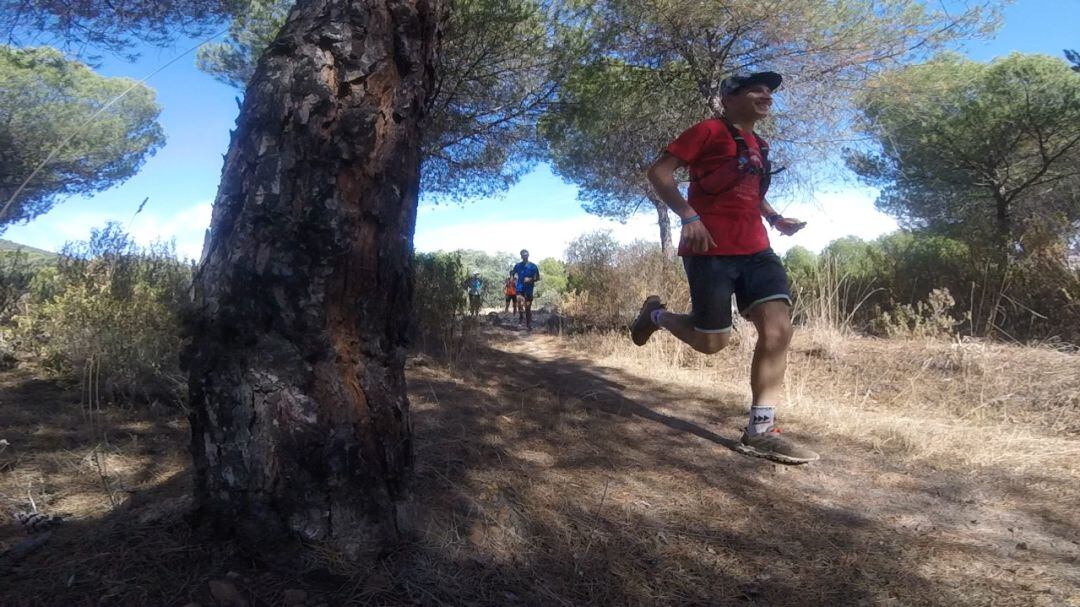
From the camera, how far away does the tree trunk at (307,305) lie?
1.52m

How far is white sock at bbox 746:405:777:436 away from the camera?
9.20 ft

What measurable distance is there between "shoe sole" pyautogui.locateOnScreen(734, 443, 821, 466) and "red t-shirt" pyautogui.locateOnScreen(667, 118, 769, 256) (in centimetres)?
86

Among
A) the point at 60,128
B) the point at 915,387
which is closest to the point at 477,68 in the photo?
the point at 915,387

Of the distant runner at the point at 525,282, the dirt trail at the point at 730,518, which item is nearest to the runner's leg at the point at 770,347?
the dirt trail at the point at 730,518

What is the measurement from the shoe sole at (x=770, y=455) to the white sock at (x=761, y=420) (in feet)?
0.24

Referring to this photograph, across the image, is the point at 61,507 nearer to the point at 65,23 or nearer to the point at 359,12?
the point at 359,12

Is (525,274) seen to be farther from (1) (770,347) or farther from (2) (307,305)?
(2) (307,305)

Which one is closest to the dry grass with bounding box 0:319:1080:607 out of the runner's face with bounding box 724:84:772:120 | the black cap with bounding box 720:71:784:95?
the runner's face with bounding box 724:84:772:120

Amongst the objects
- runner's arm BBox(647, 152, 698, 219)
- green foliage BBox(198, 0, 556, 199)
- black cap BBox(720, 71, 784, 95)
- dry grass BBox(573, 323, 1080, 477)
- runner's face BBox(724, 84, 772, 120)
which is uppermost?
green foliage BBox(198, 0, 556, 199)

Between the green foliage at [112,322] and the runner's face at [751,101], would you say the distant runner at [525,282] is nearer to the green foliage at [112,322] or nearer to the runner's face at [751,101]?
the green foliage at [112,322]

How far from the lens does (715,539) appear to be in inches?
75.7

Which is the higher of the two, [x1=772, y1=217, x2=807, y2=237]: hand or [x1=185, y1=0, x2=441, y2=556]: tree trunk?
[x1=772, y1=217, x2=807, y2=237]: hand

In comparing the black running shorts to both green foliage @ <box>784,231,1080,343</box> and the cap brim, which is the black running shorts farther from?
green foliage @ <box>784,231,1080,343</box>

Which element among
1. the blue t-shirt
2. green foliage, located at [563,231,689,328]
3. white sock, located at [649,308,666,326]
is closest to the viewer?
white sock, located at [649,308,666,326]
